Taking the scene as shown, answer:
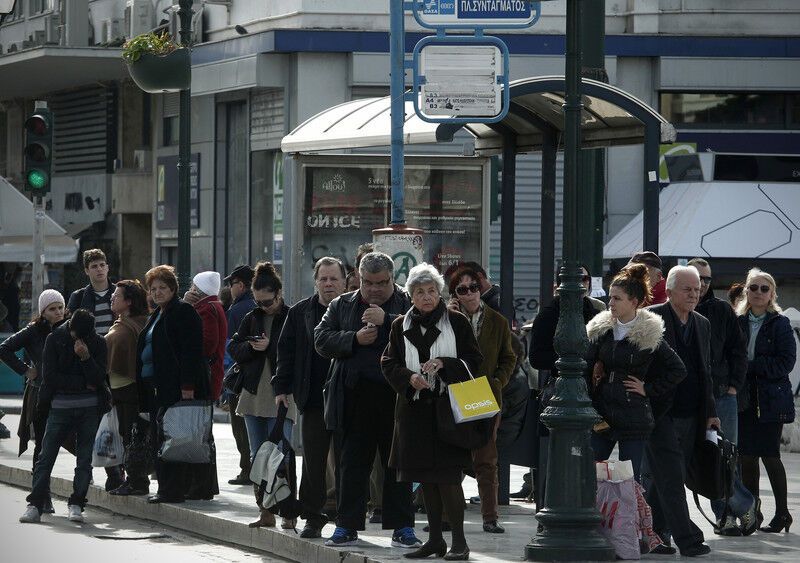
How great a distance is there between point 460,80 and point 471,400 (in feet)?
12.1

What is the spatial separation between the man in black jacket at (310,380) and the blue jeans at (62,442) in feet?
7.59

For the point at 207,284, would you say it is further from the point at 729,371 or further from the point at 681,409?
the point at 681,409

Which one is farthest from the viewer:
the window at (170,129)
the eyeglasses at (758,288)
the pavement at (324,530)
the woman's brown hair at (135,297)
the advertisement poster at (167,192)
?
the window at (170,129)

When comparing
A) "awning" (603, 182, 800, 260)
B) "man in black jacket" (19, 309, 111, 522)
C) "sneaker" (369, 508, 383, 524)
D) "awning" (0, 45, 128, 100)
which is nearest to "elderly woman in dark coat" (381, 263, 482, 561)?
"sneaker" (369, 508, 383, 524)

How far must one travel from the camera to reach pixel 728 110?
27969 millimetres

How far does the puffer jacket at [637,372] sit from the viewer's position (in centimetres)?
1027

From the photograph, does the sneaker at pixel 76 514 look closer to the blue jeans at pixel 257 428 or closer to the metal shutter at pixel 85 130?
the blue jeans at pixel 257 428

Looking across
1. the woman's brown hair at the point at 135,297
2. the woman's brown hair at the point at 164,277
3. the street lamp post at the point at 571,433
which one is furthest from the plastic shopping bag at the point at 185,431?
the street lamp post at the point at 571,433

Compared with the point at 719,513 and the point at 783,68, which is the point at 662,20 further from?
the point at 719,513

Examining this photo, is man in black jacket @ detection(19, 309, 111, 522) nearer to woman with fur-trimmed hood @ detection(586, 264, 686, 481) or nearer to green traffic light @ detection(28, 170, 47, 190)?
woman with fur-trimmed hood @ detection(586, 264, 686, 481)

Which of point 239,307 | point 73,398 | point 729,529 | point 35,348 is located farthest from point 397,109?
point 729,529

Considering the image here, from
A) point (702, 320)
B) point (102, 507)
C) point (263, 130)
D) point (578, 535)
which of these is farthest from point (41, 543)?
point (263, 130)

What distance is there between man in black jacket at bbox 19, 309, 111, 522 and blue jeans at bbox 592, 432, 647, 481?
412cm

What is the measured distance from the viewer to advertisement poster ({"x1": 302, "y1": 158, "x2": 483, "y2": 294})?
16.0 metres
